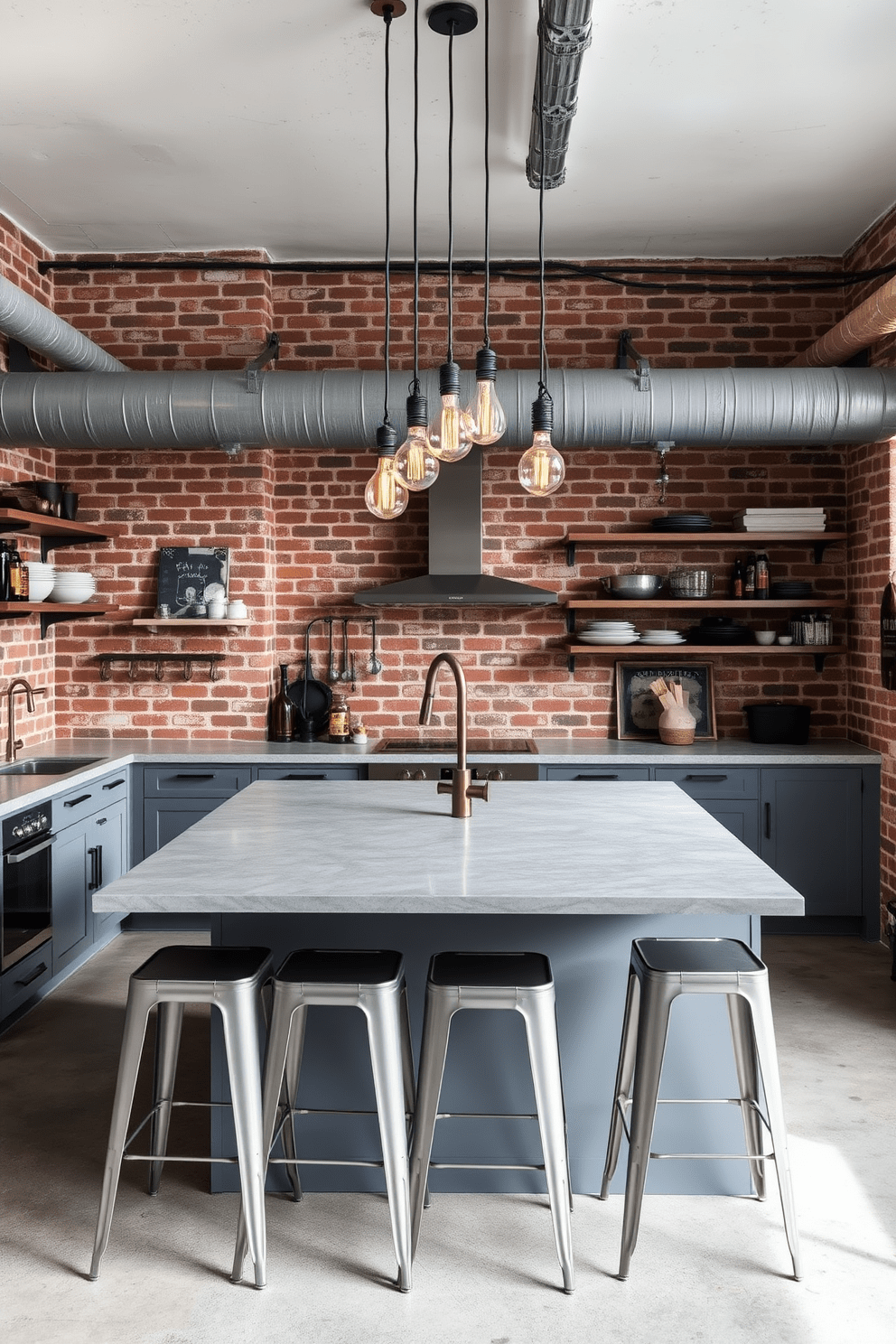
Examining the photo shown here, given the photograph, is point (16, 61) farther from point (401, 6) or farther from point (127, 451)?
point (127, 451)

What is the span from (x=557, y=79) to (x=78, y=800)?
318 cm

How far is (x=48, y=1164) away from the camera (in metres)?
2.78

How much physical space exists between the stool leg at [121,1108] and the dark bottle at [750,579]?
145 inches

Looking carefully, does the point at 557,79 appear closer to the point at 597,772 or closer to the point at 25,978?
the point at 597,772

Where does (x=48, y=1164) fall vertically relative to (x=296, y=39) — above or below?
below

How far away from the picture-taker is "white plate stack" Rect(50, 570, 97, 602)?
191 inches

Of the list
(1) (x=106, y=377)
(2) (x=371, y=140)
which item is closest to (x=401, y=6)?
(2) (x=371, y=140)

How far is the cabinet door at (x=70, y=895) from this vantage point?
4.04 meters

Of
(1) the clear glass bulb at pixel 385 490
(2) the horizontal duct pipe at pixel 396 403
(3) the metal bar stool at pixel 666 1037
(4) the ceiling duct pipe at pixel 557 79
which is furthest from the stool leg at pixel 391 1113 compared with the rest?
(2) the horizontal duct pipe at pixel 396 403

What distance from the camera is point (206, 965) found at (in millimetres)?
2400

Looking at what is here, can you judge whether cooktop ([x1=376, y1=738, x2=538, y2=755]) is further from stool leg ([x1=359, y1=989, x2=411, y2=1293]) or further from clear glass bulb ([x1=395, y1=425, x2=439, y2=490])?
stool leg ([x1=359, y1=989, x2=411, y2=1293])

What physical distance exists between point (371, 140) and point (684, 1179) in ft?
12.2

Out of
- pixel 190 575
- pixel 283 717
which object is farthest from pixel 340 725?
pixel 190 575

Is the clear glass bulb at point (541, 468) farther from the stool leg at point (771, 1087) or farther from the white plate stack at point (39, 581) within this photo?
the white plate stack at point (39, 581)
